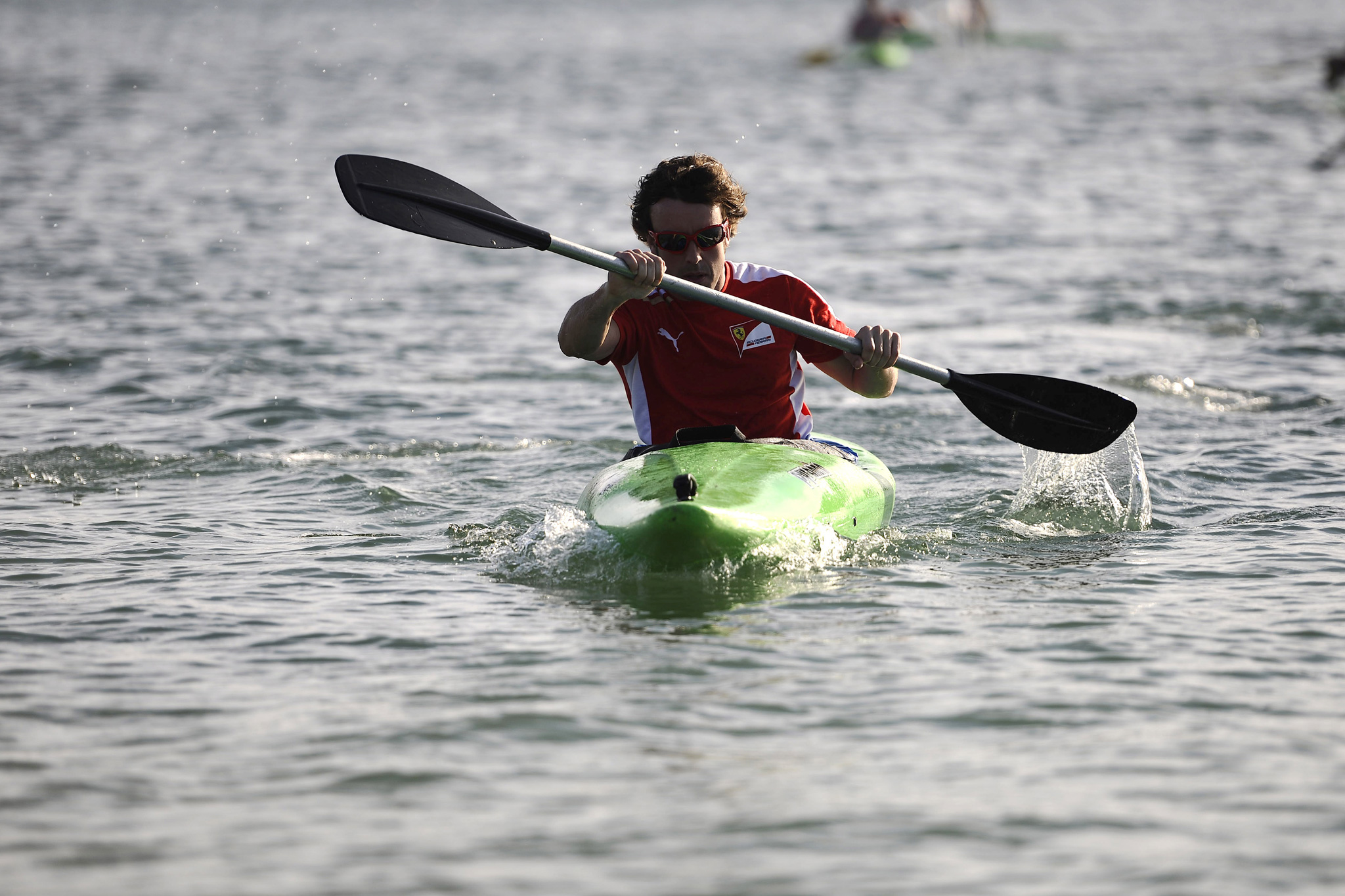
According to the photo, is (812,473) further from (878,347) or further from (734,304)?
(734,304)

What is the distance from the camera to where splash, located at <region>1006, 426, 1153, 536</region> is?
574cm

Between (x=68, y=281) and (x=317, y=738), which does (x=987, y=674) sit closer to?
(x=317, y=738)

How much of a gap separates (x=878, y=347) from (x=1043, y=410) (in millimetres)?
1053

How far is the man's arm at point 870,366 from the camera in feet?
16.5

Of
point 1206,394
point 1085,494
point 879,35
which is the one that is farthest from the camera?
point 879,35

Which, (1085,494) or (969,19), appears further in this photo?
(969,19)

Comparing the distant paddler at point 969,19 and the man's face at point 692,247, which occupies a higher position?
the distant paddler at point 969,19

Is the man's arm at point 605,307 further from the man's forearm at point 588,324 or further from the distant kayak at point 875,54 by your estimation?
the distant kayak at point 875,54

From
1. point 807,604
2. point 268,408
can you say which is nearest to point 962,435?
point 807,604

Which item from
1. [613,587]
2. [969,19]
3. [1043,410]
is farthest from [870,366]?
[969,19]

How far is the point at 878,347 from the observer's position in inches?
198

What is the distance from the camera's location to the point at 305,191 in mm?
16516

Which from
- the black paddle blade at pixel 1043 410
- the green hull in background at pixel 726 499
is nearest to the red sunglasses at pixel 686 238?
the green hull in background at pixel 726 499

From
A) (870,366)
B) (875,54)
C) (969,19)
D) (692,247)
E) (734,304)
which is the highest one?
(969,19)
